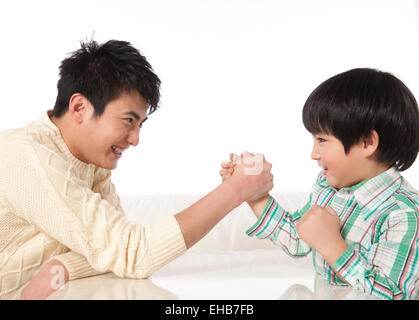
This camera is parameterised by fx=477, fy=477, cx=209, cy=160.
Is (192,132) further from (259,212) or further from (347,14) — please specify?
(259,212)

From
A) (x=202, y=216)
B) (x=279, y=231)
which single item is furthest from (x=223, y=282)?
(x=279, y=231)

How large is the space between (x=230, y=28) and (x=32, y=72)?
4.40ft

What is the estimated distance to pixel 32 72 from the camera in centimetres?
313

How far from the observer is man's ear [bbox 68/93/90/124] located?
1269 millimetres

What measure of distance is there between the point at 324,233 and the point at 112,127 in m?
0.60

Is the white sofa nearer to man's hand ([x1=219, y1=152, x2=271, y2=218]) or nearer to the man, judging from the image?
the man

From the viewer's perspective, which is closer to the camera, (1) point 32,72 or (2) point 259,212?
(2) point 259,212

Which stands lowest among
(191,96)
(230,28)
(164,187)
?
(164,187)

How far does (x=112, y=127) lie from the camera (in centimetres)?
126

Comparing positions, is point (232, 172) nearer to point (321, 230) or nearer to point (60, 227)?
point (321, 230)

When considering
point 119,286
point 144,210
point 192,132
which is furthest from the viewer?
point 192,132

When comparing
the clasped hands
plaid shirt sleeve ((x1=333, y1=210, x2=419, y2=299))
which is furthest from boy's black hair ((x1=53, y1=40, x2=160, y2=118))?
plaid shirt sleeve ((x1=333, y1=210, x2=419, y2=299))

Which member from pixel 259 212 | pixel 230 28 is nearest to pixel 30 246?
pixel 259 212

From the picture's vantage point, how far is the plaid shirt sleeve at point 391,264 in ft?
3.09
